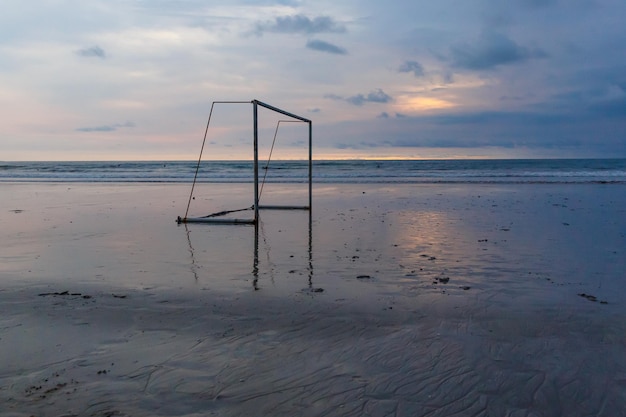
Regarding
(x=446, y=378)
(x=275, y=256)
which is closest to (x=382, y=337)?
(x=446, y=378)

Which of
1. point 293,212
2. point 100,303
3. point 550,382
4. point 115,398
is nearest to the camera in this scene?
point 115,398

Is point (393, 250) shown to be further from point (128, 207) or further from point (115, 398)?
point (128, 207)

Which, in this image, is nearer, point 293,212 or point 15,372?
point 15,372

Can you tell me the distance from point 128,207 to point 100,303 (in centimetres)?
1071

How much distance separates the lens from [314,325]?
185 inches

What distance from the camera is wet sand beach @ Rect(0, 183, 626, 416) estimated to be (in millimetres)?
3342

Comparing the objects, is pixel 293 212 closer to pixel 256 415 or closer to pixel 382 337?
pixel 382 337

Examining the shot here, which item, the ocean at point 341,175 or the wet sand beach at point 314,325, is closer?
the wet sand beach at point 314,325

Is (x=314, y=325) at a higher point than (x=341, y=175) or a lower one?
lower

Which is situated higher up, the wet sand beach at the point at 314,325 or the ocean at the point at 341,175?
the ocean at the point at 341,175

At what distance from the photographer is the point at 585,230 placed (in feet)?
34.2

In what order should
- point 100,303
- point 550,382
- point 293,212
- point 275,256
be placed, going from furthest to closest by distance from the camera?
point 293,212 < point 275,256 < point 100,303 < point 550,382

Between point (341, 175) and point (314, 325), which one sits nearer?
point (314, 325)

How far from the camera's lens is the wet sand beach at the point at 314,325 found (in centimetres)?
334
